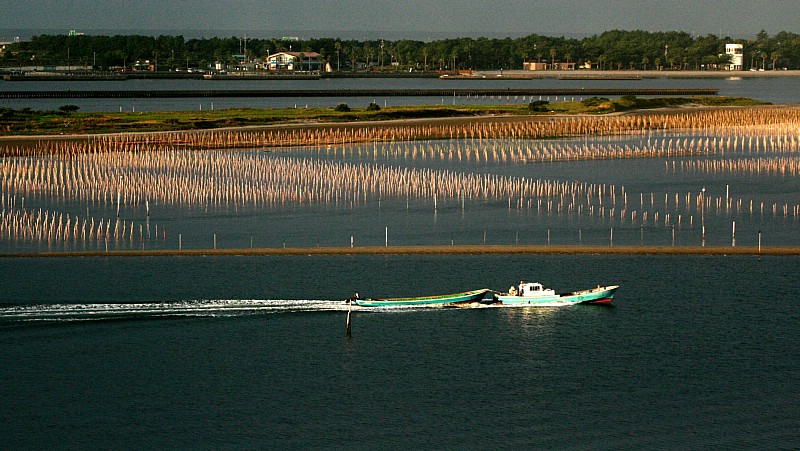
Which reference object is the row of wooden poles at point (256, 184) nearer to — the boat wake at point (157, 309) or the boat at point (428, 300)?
the boat at point (428, 300)

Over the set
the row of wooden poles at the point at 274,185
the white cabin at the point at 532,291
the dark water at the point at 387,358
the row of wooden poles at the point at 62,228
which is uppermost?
the row of wooden poles at the point at 274,185

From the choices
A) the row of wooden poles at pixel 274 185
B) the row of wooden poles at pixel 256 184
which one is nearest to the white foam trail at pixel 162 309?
the row of wooden poles at pixel 274 185

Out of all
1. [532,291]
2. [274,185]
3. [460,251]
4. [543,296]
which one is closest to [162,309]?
[532,291]

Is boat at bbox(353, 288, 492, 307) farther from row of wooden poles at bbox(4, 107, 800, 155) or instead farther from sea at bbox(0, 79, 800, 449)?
row of wooden poles at bbox(4, 107, 800, 155)

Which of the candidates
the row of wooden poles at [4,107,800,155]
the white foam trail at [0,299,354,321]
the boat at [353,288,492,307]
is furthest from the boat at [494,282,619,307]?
the row of wooden poles at [4,107,800,155]

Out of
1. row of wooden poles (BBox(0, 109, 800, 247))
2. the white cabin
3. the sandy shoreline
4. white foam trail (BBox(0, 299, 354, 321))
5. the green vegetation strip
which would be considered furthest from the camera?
the green vegetation strip

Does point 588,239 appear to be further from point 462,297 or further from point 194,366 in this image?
point 194,366

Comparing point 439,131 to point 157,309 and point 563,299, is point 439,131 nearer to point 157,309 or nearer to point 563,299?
point 563,299

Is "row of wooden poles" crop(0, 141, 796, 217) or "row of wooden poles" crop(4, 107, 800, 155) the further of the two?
"row of wooden poles" crop(4, 107, 800, 155)
